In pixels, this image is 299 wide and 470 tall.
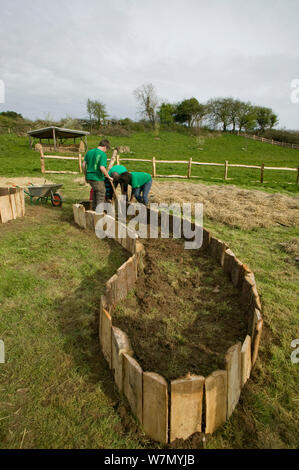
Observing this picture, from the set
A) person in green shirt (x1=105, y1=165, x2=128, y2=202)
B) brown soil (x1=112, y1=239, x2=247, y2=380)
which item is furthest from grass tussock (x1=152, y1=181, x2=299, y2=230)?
brown soil (x1=112, y1=239, x2=247, y2=380)

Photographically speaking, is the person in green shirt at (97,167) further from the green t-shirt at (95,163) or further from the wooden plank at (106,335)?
the wooden plank at (106,335)

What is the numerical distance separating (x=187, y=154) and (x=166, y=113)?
27421 mm

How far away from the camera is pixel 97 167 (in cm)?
519

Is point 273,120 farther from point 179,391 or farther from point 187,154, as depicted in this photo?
point 179,391

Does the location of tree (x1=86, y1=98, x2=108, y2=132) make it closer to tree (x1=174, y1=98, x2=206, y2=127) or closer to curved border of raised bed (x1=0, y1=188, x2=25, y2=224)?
tree (x1=174, y1=98, x2=206, y2=127)

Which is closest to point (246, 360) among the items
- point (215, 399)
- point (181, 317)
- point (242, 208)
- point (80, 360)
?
point (215, 399)

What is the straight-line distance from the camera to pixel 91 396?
1.76 metres

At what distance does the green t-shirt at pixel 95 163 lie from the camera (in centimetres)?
516

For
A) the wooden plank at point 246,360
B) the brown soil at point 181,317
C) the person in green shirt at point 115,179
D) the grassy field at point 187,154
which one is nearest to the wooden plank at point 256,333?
the wooden plank at point 246,360

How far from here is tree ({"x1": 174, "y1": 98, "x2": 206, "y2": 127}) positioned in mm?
47938

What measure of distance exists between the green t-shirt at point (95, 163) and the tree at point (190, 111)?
4852 cm

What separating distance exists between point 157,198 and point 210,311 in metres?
4.92

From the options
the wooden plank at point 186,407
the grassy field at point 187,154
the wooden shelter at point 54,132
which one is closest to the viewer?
the wooden plank at point 186,407
